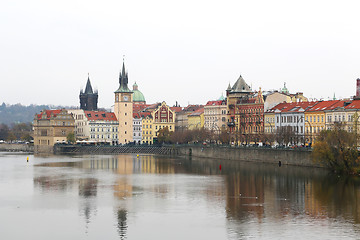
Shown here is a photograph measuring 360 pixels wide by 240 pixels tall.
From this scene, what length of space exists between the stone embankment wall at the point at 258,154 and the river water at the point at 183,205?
12.4ft

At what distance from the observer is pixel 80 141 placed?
653 ft

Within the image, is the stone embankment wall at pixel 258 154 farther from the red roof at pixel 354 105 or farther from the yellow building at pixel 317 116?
the red roof at pixel 354 105

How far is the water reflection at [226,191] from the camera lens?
58844 mm

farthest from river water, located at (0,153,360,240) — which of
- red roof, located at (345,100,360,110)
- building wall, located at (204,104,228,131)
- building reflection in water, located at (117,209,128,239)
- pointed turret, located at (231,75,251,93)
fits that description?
building wall, located at (204,104,228,131)

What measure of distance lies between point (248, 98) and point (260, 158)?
54.4 metres

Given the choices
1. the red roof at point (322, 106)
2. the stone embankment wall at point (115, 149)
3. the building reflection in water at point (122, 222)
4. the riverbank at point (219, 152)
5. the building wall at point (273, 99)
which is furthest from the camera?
the stone embankment wall at point (115, 149)

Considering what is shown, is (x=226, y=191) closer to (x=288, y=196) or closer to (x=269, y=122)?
(x=288, y=196)

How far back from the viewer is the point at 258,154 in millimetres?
116125

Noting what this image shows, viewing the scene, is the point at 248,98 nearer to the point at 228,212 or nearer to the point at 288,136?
the point at 288,136

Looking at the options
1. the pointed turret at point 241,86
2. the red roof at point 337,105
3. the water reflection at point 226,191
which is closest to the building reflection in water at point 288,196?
the water reflection at point 226,191

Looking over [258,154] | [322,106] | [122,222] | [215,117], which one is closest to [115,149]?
[215,117]

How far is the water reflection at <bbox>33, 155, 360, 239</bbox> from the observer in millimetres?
58844

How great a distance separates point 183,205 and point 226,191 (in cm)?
1137

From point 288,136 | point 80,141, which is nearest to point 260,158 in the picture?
point 288,136
